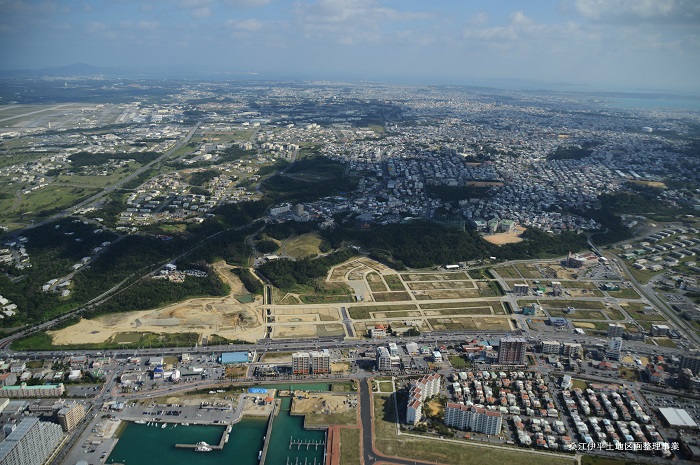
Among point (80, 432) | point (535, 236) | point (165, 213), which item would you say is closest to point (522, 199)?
point (535, 236)

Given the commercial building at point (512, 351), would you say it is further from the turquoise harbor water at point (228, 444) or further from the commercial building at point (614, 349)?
the turquoise harbor water at point (228, 444)

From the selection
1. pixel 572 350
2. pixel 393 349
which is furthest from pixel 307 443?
pixel 572 350

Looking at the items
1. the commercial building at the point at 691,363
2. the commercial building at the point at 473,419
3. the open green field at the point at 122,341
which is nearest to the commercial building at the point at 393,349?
the commercial building at the point at 473,419

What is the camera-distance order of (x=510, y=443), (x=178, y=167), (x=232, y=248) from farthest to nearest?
1. (x=178, y=167)
2. (x=232, y=248)
3. (x=510, y=443)

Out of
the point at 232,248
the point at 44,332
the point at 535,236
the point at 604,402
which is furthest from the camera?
the point at 535,236

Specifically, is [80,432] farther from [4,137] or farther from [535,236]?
[4,137]

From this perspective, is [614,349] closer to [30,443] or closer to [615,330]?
[615,330]
